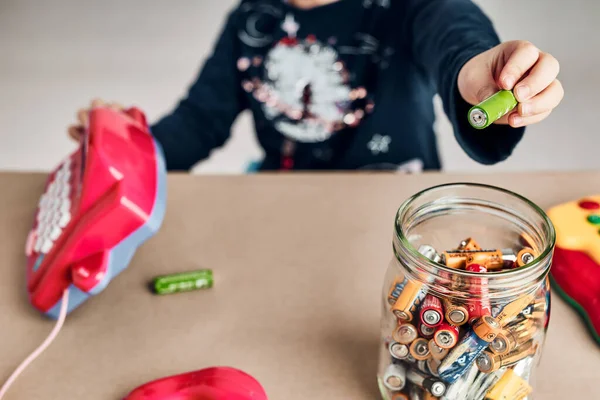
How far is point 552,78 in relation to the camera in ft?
1.19

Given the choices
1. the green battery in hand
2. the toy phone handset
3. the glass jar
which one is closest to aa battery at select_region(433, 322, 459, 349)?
the glass jar

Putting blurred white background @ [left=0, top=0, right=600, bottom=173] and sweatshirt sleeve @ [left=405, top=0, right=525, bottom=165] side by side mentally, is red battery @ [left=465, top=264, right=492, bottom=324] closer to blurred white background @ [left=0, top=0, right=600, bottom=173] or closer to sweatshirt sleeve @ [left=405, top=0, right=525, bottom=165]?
sweatshirt sleeve @ [left=405, top=0, right=525, bottom=165]

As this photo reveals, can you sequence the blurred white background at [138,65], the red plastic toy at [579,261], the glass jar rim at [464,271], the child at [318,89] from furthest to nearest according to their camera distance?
1. the blurred white background at [138,65]
2. the child at [318,89]
3. the red plastic toy at [579,261]
4. the glass jar rim at [464,271]

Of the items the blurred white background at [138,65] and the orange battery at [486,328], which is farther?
the blurred white background at [138,65]

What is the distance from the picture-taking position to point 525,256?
0.39m

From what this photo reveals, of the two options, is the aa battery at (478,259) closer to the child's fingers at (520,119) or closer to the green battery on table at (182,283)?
the child's fingers at (520,119)

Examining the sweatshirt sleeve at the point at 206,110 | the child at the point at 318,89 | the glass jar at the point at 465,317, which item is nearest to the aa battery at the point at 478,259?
the glass jar at the point at 465,317

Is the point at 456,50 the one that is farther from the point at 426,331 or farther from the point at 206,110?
the point at 206,110

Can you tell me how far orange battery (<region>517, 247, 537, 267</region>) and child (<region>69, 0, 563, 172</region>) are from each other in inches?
14.2

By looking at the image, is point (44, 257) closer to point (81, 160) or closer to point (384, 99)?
point (81, 160)

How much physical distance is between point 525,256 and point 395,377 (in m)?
0.11

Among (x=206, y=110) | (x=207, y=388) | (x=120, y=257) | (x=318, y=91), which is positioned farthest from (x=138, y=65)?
(x=207, y=388)

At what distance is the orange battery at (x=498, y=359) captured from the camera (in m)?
0.35

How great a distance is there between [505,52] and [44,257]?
14.8 inches
